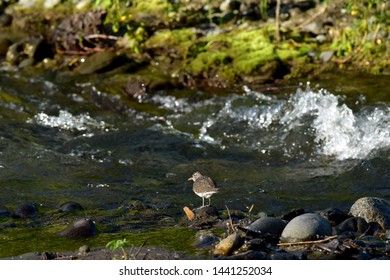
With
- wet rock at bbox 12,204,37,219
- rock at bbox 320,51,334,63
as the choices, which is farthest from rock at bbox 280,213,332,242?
rock at bbox 320,51,334,63

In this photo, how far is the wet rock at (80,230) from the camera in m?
7.36

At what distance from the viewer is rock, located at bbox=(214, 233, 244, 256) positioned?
20.9ft

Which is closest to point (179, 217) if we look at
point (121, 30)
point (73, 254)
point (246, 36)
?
point (73, 254)

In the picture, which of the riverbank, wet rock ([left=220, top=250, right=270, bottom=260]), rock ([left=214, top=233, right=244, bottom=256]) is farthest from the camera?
the riverbank

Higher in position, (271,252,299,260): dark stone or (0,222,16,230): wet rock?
(271,252,299,260): dark stone

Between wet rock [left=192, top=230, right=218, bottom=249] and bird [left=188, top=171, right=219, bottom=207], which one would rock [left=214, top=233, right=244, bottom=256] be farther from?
bird [left=188, top=171, right=219, bottom=207]

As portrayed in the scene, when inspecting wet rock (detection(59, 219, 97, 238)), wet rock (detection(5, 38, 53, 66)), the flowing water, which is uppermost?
wet rock (detection(5, 38, 53, 66))

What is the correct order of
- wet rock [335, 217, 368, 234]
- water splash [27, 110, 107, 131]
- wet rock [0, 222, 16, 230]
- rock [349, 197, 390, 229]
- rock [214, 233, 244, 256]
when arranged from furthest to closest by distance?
1. water splash [27, 110, 107, 131]
2. wet rock [0, 222, 16, 230]
3. rock [349, 197, 390, 229]
4. wet rock [335, 217, 368, 234]
5. rock [214, 233, 244, 256]

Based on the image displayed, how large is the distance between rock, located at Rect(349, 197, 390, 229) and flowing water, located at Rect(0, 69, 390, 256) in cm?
96

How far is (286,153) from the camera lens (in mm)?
10641

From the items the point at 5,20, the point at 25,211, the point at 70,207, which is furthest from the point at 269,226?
the point at 5,20

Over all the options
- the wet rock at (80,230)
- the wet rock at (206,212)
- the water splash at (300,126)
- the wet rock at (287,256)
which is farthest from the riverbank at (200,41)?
the wet rock at (287,256)

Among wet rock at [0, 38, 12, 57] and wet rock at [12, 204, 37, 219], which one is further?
wet rock at [0, 38, 12, 57]
